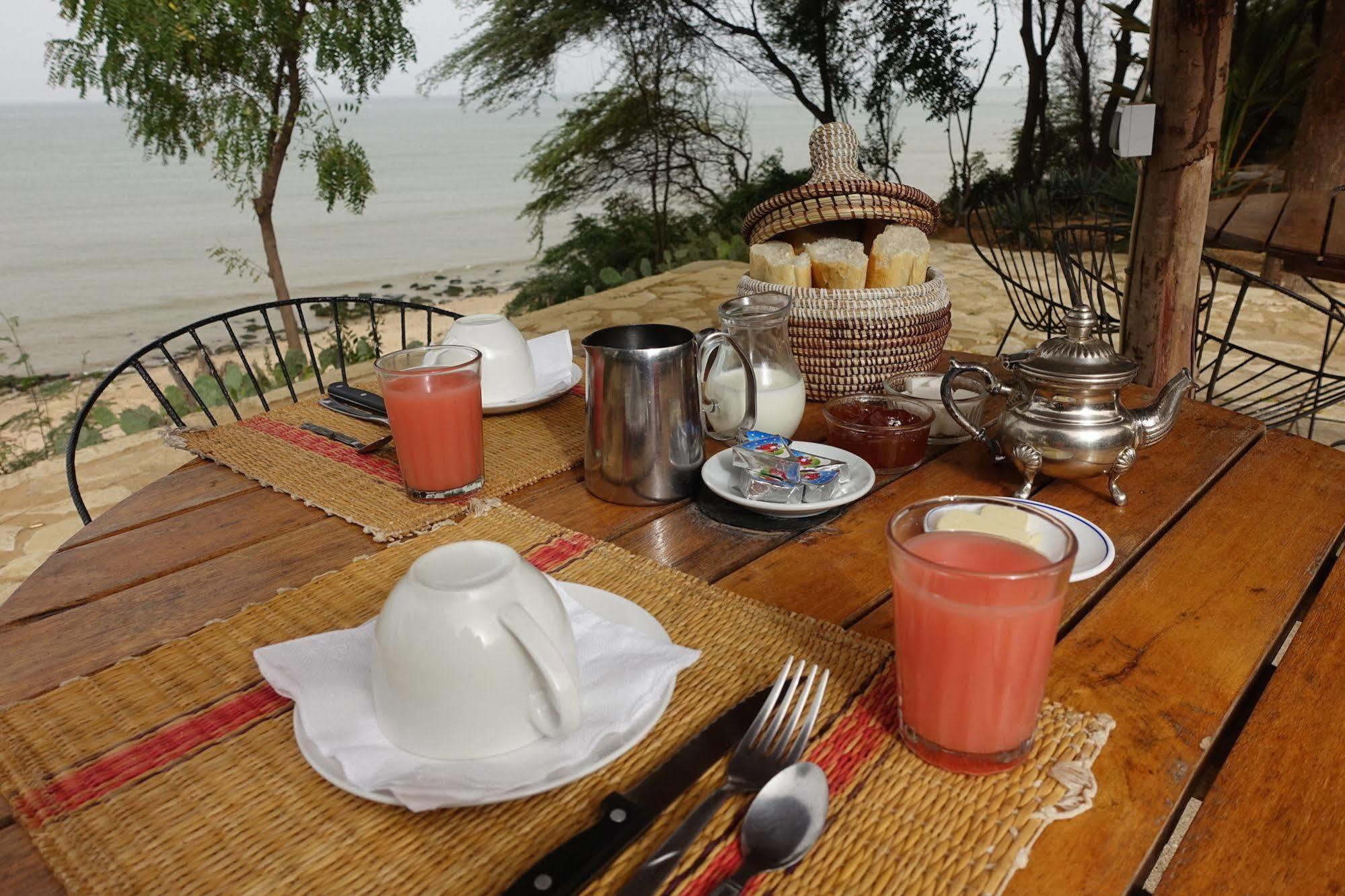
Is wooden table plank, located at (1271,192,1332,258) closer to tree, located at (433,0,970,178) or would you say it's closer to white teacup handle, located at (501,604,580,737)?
white teacup handle, located at (501,604,580,737)

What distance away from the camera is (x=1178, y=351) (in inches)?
92.2

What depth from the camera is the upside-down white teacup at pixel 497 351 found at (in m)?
1.42

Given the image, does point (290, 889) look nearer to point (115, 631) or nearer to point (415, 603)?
point (415, 603)

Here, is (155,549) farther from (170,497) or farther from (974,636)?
(974,636)

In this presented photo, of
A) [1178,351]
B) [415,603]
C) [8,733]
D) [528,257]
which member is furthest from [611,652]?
[528,257]

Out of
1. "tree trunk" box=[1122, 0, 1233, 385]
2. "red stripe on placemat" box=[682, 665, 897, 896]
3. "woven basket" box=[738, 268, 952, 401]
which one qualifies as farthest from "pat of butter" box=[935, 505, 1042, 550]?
"tree trunk" box=[1122, 0, 1233, 385]

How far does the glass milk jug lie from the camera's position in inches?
48.9

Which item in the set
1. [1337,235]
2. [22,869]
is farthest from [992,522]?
[1337,235]

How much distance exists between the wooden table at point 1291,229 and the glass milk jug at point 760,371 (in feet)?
5.07

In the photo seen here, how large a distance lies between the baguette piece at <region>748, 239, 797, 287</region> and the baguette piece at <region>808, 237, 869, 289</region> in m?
0.05

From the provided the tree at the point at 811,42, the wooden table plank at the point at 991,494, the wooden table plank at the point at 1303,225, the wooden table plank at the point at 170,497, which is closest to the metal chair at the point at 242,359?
the wooden table plank at the point at 170,497

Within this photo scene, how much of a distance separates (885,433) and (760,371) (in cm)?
20

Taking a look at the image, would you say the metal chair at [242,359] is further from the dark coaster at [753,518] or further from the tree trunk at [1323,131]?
the tree trunk at [1323,131]

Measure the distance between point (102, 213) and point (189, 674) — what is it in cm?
2059
